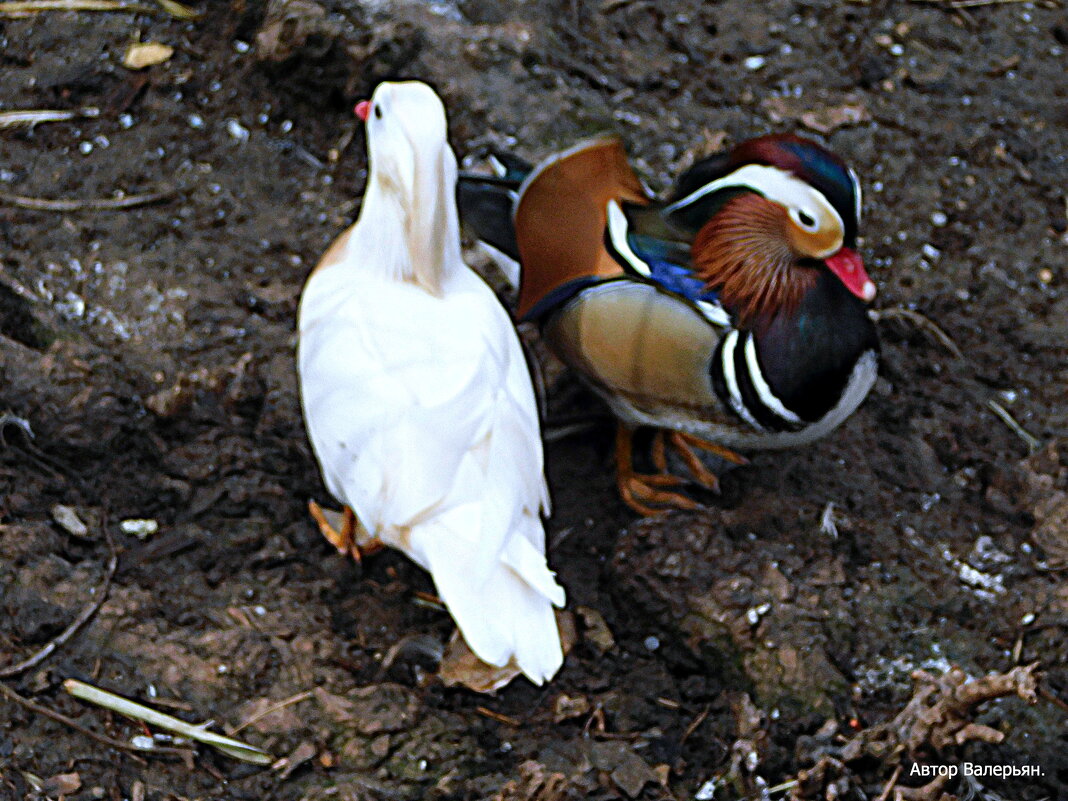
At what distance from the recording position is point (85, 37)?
3330mm

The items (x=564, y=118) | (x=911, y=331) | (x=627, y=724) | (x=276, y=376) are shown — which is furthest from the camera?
(x=564, y=118)

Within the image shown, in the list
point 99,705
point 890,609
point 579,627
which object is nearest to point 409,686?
point 579,627

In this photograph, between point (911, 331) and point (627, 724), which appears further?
point (911, 331)

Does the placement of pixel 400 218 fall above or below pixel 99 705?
above

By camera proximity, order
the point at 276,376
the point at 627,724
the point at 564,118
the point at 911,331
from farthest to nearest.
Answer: the point at 564,118 < the point at 911,331 < the point at 276,376 < the point at 627,724

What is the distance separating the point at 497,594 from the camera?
87.1 inches

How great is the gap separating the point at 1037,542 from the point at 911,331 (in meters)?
0.67

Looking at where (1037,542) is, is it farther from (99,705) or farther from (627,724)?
(99,705)

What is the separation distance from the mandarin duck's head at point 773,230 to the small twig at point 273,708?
47.2 inches

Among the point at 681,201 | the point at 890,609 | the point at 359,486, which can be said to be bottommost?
the point at 890,609

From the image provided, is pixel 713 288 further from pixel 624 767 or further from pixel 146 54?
pixel 146 54

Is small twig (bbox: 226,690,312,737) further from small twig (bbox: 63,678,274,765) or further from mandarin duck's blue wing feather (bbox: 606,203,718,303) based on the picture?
mandarin duck's blue wing feather (bbox: 606,203,718,303)

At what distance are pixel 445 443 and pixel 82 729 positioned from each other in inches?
33.2

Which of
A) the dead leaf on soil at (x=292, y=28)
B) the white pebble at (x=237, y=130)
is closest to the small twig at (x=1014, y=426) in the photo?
the dead leaf on soil at (x=292, y=28)
